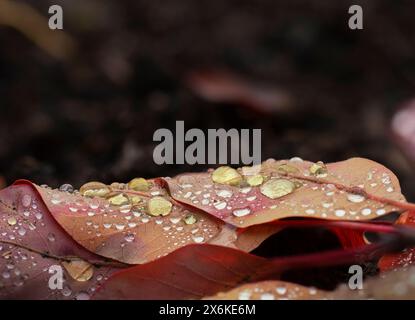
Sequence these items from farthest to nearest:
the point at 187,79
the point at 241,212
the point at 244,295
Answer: the point at 187,79
the point at 241,212
the point at 244,295

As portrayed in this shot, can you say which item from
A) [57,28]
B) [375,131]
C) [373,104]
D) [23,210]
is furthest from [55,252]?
[57,28]

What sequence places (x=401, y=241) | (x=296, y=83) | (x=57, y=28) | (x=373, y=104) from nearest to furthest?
(x=401, y=241)
(x=373, y=104)
(x=296, y=83)
(x=57, y=28)

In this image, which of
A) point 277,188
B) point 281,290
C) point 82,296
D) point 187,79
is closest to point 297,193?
point 277,188

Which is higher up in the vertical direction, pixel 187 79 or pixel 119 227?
pixel 187 79

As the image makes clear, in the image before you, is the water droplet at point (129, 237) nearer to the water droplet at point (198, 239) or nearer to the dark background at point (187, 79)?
the water droplet at point (198, 239)

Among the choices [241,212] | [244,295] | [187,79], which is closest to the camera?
[244,295]

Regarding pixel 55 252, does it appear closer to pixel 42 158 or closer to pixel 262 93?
pixel 42 158

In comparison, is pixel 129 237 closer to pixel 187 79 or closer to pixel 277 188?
pixel 277 188

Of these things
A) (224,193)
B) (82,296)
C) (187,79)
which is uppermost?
(187,79)

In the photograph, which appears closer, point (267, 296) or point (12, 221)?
point (267, 296)
